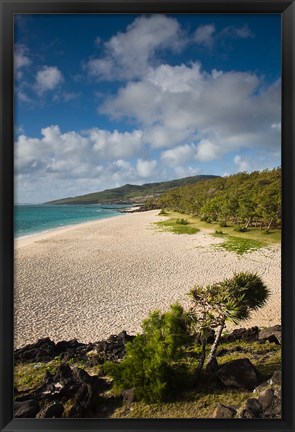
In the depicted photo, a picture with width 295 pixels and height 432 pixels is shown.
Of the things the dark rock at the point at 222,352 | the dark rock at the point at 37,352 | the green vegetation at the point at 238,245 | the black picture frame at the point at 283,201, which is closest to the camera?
the black picture frame at the point at 283,201

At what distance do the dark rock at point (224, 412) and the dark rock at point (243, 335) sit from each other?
511mm

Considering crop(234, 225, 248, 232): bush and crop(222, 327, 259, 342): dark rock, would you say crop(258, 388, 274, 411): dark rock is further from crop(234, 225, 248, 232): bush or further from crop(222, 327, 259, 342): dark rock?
crop(234, 225, 248, 232): bush

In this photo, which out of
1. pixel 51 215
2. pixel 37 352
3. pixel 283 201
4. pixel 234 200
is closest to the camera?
pixel 283 201

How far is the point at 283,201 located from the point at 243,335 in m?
1.13

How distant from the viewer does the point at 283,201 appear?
1.59 meters

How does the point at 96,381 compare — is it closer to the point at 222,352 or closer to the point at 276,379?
the point at 222,352

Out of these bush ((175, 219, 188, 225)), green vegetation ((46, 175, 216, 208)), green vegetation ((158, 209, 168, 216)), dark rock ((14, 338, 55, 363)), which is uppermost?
green vegetation ((46, 175, 216, 208))

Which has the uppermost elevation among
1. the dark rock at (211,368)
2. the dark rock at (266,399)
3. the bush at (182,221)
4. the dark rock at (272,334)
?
the bush at (182,221)

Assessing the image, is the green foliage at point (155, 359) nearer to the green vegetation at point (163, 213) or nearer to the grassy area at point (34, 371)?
the grassy area at point (34, 371)

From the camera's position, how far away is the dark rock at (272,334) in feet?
6.37

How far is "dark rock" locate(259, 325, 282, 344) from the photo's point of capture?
1941mm

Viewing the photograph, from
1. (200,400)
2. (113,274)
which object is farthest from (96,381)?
(113,274)

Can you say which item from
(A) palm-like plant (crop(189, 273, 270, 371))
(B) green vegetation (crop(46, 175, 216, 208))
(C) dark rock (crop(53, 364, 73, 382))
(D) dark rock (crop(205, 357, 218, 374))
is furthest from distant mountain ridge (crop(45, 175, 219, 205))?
(D) dark rock (crop(205, 357, 218, 374))

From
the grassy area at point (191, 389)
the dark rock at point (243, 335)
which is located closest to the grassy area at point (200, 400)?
the grassy area at point (191, 389)
